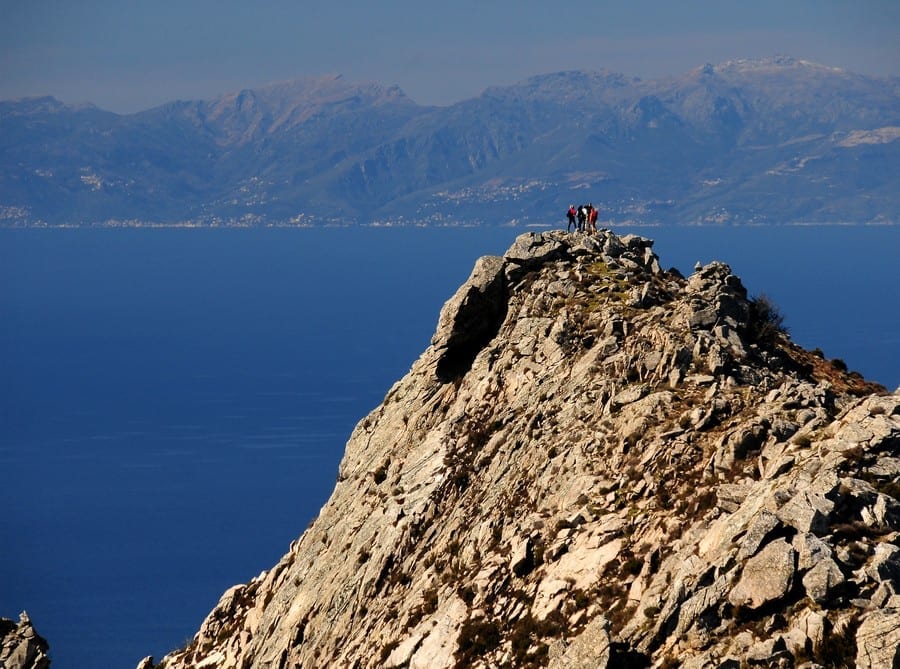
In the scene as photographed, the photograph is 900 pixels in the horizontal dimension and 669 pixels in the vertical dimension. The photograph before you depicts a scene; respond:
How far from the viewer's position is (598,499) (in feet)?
113

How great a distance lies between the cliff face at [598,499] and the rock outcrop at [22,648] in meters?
6.55

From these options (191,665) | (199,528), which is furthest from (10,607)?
(191,665)

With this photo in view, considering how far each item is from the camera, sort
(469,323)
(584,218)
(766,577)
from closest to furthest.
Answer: (766,577)
(469,323)
(584,218)

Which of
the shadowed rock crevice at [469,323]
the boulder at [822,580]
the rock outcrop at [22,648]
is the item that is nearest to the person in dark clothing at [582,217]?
the shadowed rock crevice at [469,323]

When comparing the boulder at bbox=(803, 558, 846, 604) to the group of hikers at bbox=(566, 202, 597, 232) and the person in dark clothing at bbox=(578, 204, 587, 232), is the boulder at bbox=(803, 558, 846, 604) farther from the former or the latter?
the person in dark clothing at bbox=(578, 204, 587, 232)

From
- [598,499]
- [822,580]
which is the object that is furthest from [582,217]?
[822,580]

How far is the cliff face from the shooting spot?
1062 inches

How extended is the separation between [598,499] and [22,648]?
2564cm

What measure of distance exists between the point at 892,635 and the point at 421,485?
18885 millimetres

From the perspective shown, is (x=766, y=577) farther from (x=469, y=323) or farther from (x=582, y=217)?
(x=582, y=217)

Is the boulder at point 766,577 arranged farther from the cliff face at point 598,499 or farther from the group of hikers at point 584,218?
the group of hikers at point 584,218

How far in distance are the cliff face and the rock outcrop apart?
6.55m

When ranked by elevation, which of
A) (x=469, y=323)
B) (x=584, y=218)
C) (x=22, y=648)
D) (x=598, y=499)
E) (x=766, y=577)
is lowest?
(x=22, y=648)

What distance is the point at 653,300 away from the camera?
42.7 metres
